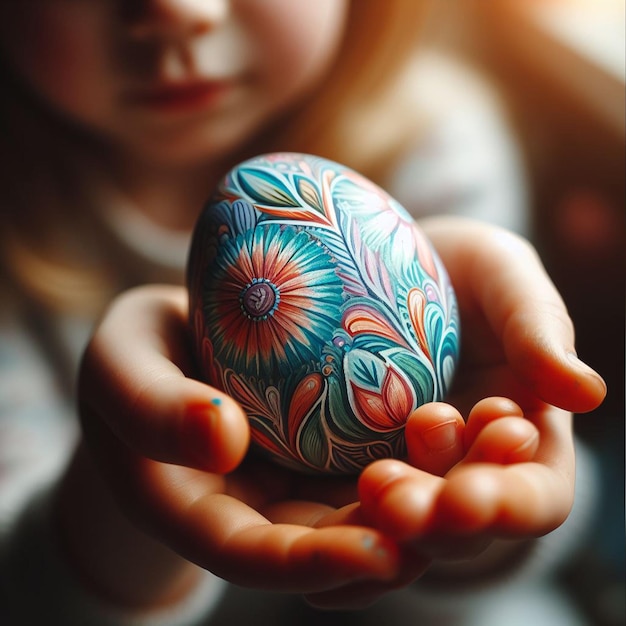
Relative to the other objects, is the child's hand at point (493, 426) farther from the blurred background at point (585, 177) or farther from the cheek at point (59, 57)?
the cheek at point (59, 57)

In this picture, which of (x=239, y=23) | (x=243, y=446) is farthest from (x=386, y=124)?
(x=243, y=446)

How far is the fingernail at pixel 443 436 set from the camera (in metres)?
0.45

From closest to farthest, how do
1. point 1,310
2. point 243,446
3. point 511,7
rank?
point 243,446
point 1,310
point 511,7

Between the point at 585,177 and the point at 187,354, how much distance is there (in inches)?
24.2

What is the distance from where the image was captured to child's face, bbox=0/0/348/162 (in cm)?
68

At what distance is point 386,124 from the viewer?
3.09 feet

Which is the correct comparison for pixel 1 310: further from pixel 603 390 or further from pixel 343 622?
pixel 603 390

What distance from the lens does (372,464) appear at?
0.41 m

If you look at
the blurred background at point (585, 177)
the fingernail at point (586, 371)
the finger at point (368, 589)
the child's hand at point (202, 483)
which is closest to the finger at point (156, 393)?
the child's hand at point (202, 483)

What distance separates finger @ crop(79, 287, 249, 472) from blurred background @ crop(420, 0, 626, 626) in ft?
1.56

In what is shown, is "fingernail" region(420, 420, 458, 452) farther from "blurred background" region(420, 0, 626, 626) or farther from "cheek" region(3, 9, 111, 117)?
"cheek" region(3, 9, 111, 117)

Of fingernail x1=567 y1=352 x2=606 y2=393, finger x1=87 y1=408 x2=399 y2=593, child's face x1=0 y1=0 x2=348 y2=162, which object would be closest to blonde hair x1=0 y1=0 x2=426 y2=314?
child's face x1=0 y1=0 x2=348 y2=162

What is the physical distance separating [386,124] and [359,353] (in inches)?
21.4

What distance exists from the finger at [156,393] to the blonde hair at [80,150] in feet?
1.05
